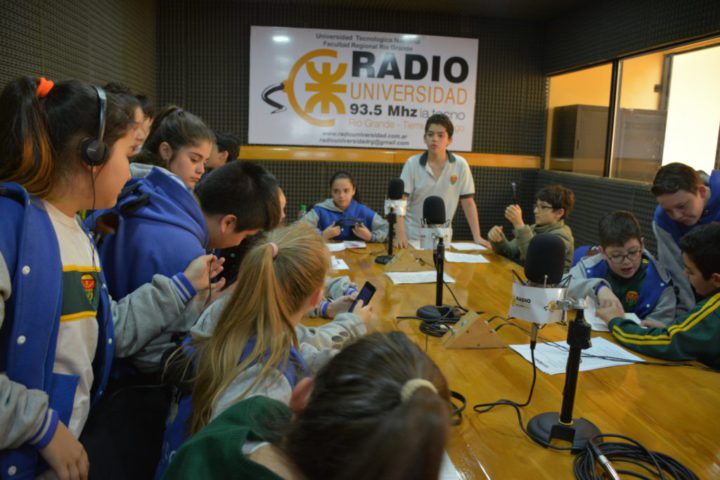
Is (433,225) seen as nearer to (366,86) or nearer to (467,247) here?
(467,247)

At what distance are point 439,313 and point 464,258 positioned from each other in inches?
49.5

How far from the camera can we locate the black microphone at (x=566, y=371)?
1280 millimetres

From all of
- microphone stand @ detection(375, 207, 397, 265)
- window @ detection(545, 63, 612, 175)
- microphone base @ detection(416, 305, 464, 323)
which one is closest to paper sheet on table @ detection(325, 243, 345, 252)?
microphone stand @ detection(375, 207, 397, 265)

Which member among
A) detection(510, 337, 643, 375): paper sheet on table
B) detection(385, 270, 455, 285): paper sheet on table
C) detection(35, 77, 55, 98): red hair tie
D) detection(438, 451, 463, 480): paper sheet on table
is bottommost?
detection(438, 451, 463, 480): paper sheet on table

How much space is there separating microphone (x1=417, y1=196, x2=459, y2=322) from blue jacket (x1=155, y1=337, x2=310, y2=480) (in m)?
0.92

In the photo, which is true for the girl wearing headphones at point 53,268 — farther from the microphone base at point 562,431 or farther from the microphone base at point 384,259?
the microphone base at point 384,259

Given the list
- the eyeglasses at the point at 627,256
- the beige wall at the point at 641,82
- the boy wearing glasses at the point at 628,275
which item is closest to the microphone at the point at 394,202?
the boy wearing glasses at the point at 628,275

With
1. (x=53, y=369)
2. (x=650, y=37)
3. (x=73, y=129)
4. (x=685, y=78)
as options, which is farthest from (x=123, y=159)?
(x=685, y=78)

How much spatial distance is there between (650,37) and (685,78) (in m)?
0.60

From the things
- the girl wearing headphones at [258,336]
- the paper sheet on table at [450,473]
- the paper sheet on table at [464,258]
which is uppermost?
the girl wearing headphones at [258,336]

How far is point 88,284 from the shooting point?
135 centimetres

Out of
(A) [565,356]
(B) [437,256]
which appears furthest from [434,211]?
(A) [565,356]

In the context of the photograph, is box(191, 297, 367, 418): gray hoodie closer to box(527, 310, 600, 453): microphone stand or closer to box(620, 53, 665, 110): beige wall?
box(527, 310, 600, 453): microphone stand

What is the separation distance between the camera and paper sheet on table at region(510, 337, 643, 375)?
1.75m
